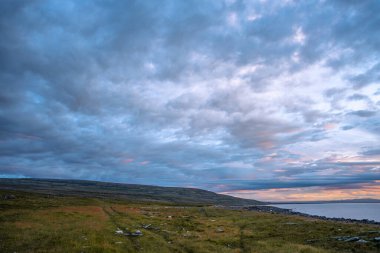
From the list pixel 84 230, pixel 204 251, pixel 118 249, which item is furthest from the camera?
pixel 84 230

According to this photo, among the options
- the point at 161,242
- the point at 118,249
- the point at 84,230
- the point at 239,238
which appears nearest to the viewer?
the point at 118,249

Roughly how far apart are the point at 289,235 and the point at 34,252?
30.0 metres

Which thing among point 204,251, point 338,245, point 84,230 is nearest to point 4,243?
point 84,230

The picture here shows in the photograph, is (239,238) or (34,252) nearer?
(34,252)

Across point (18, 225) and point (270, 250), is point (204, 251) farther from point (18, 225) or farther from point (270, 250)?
point (18, 225)

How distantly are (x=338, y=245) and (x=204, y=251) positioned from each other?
13.7 meters

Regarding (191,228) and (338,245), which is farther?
(191,228)

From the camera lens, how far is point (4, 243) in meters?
26.2

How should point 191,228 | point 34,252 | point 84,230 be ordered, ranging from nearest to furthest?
point 34,252
point 84,230
point 191,228

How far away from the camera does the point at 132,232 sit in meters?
36.7

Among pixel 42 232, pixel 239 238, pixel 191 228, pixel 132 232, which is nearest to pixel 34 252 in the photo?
pixel 42 232

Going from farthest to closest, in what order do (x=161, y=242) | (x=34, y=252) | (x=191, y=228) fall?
(x=191, y=228)
(x=161, y=242)
(x=34, y=252)

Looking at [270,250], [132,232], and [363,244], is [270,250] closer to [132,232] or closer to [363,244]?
[363,244]

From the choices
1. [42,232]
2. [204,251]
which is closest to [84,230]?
[42,232]
